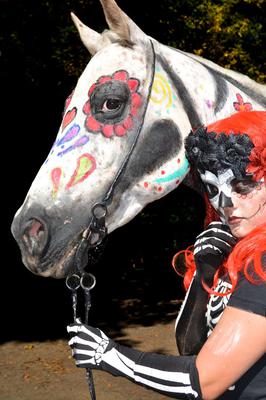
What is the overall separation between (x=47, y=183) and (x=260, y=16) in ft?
30.7

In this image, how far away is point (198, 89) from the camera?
250cm

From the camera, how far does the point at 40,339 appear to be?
8.06 metres

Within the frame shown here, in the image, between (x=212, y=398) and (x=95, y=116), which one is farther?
(x=95, y=116)

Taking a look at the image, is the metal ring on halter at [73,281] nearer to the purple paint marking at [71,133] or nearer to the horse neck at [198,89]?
the purple paint marking at [71,133]

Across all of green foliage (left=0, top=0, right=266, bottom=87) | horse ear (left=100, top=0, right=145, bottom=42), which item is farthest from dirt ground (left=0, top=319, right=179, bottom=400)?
horse ear (left=100, top=0, right=145, bottom=42)

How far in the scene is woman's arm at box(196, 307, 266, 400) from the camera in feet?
5.30

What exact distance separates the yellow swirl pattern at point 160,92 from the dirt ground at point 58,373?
14.0 feet

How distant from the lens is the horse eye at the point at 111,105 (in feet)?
7.79

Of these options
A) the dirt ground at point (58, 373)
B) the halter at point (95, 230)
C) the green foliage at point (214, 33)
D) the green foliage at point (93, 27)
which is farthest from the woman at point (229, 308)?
the green foliage at point (214, 33)

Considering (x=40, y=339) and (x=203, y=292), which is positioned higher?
(x=203, y=292)

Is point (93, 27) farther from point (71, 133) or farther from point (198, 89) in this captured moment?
point (71, 133)

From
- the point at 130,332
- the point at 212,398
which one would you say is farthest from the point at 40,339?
the point at 212,398

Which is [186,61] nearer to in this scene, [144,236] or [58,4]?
[58,4]

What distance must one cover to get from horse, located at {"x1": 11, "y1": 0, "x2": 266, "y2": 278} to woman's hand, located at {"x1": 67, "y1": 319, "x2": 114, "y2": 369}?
46cm
